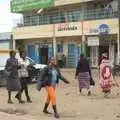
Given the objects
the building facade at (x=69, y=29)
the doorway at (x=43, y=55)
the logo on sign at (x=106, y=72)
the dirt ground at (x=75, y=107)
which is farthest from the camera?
the doorway at (x=43, y=55)

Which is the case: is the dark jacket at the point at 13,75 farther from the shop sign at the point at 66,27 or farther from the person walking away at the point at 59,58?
the person walking away at the point at 59,58

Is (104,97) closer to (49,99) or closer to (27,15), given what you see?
(49,99)

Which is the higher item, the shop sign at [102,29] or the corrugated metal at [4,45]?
the shop sign at [102,29]

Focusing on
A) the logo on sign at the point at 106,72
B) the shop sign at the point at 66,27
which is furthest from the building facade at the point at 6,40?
the logo on sign at the point at 106,72

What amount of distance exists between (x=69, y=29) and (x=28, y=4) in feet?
28.6

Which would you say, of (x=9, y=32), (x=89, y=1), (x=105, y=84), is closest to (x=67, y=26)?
(x=89, y=1)

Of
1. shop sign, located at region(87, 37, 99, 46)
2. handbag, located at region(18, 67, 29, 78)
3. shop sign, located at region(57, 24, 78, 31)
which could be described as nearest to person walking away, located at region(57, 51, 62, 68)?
shop sign, located at region(57, 24, 78, 31)

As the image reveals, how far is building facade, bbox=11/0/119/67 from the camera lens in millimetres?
50188

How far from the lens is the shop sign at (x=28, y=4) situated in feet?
189

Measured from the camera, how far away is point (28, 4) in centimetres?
6122

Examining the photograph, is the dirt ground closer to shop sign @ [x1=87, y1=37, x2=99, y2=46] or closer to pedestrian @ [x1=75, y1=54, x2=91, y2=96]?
pedestrian @ [x1=75, y1=54, x2=91, y2=96]

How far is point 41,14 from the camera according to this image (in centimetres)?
6084

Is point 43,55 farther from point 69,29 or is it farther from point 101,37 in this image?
point 101,37

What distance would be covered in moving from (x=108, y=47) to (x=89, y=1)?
4.77 m
